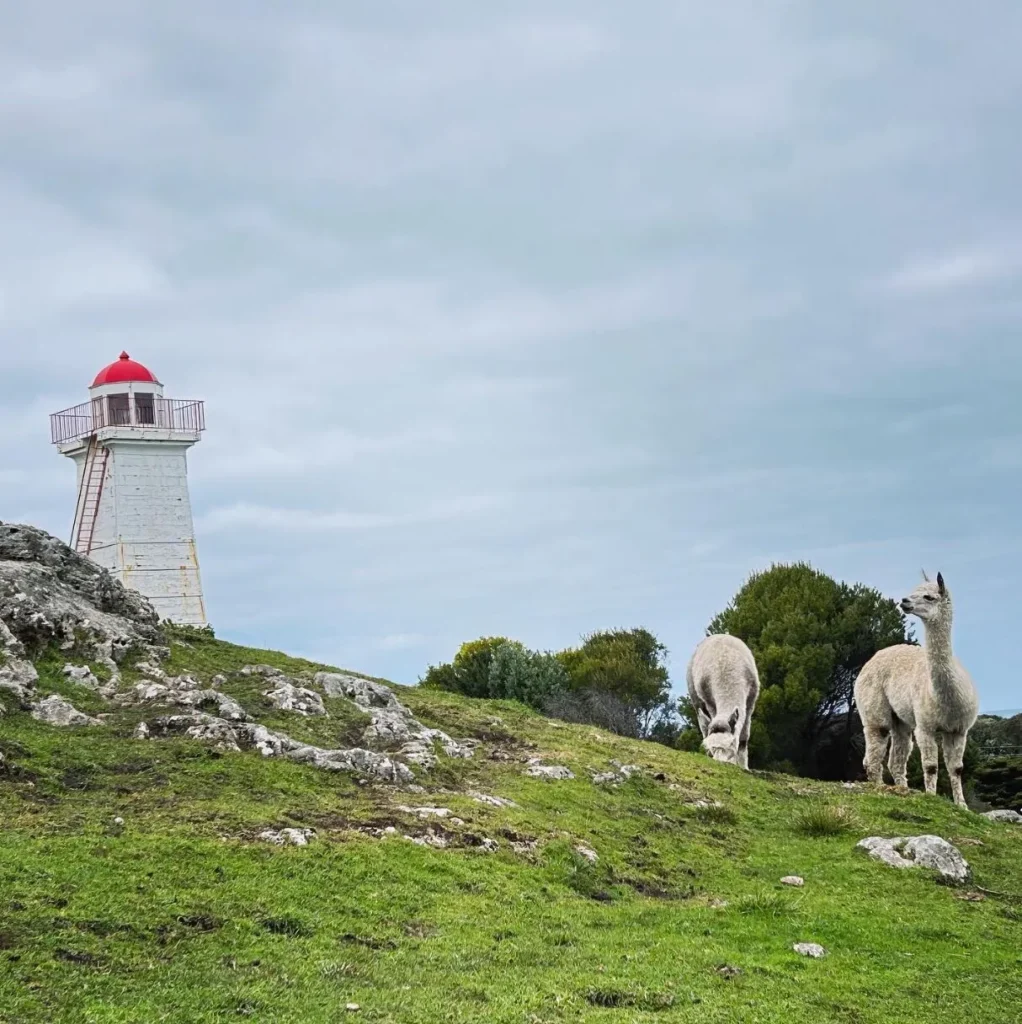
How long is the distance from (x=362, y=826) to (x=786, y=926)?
17.1 feet

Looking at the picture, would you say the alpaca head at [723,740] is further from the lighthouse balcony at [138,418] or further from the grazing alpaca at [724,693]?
the lighthouse balcony at [138,418]

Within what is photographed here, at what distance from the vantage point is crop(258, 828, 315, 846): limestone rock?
1320 centimetres

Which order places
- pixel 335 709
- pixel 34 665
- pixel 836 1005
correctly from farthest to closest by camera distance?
pixel 335 709, pixel 34 665, pixel 836 1005

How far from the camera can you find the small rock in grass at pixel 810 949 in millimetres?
12500

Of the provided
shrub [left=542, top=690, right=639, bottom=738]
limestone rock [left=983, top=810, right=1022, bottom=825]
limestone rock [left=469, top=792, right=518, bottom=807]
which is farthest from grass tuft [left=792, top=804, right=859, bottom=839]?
shrub [left=542, top=690, right=639, bottom=738]

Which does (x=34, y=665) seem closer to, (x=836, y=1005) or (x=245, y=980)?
(x=245, y=980)

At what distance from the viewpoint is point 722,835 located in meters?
18.7

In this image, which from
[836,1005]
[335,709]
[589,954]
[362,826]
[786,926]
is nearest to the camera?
[836,1005]

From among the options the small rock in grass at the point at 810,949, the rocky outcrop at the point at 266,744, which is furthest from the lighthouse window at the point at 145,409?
the small rock in grass at the point at 810,949

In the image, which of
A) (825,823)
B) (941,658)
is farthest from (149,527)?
(825,823)

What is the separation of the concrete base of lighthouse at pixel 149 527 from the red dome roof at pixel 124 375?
231cm

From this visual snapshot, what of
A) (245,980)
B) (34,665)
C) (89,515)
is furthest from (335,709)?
(89,515)

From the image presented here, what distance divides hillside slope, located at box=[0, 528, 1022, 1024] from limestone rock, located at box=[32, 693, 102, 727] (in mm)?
140

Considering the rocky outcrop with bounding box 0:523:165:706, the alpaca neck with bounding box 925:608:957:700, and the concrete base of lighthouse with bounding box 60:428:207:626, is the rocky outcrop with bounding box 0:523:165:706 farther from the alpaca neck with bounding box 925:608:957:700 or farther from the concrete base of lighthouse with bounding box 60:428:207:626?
the concrete base of lighthouse with bounding box 60:428:207:626
